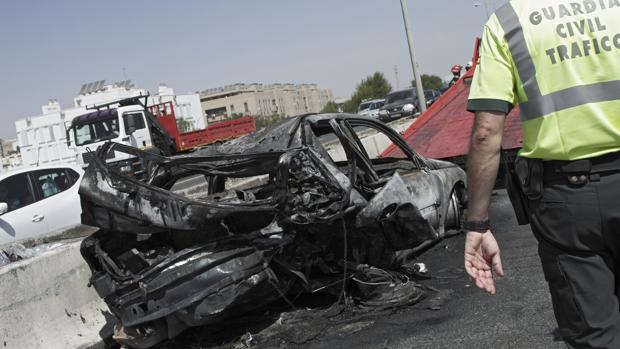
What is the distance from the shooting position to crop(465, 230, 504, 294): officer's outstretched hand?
2316 millimetres

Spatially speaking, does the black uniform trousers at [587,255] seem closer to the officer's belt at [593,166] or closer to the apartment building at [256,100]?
the officer's belt at [593,166]

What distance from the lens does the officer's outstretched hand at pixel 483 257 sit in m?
2.32

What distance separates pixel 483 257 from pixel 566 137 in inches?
21.3

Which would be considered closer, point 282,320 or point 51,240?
point 282,320

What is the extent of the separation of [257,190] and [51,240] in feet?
11.9

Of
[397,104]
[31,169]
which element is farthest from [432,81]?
[31,169]

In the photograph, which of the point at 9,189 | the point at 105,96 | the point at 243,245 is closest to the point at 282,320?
the point at 243,245

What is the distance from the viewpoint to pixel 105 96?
79.8m

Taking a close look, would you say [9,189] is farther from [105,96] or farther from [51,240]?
[105,96]

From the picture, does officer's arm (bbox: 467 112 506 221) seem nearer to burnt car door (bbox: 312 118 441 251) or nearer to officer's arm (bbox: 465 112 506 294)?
officer's arm (bbox: 465 112 506 294)

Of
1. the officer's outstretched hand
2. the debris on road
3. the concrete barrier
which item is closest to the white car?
the debris on road

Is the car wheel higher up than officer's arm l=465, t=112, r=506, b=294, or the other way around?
officer's arm l=465, t=112, r=506, b=294

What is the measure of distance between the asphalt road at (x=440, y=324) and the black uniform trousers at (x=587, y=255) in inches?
66.5

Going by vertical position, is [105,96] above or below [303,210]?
above
